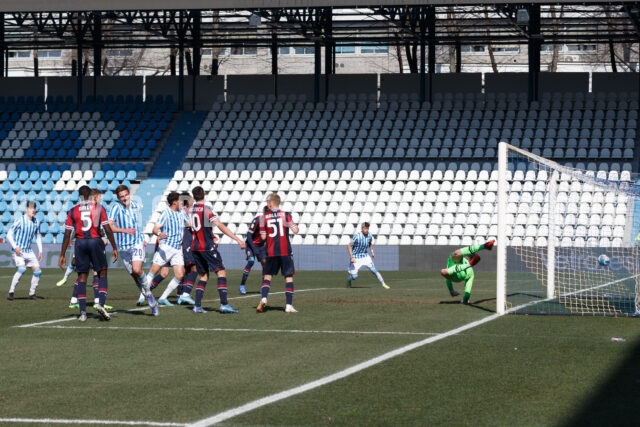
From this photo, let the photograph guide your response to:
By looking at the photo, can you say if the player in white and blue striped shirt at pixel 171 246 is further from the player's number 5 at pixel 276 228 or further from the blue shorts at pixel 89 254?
the blue shorts at pixel 89 254

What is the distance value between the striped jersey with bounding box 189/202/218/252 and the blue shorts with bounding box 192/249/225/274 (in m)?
0.08

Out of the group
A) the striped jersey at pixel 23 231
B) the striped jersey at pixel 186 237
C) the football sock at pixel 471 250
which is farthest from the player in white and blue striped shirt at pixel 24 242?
the football sock at pixel 471 250

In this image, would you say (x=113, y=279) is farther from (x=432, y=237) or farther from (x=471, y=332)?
(x=471, y=332)

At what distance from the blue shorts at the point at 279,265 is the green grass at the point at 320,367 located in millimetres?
654

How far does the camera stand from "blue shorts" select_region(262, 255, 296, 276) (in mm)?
16641

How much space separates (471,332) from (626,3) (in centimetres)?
2253

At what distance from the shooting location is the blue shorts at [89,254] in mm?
15242

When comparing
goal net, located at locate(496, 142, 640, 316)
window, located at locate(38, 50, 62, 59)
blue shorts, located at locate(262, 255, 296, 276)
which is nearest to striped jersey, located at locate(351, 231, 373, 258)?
goal net, located at locate(496, 142, 640, 316)

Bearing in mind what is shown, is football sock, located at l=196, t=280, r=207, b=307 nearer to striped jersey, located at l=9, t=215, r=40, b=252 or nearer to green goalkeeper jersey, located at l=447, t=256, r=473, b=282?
green goalkeeper jersey, located at l=447, t=256, r=473, b=282

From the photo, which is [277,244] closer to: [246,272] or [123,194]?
[123,194]

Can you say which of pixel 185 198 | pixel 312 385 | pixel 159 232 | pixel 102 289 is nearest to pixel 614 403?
pixel 312 385

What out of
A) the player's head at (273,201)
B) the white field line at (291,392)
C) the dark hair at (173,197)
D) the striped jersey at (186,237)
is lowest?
the white field line at (291,392)

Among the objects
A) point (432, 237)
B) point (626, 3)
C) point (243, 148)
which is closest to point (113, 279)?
point (432, 237)

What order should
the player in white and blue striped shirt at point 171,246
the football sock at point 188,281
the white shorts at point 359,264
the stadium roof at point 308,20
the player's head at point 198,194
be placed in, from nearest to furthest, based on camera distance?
1. the player's head at point 198,194
2. the football sock at point 188,281
3. the player in white and blue striped shirt at point 171,246
4. the white shorts at point 359,264
5. the stadium roof at point 308,20
